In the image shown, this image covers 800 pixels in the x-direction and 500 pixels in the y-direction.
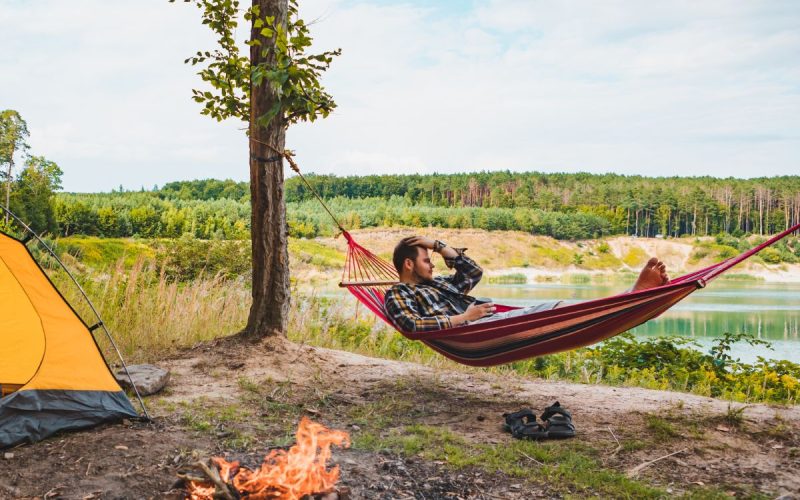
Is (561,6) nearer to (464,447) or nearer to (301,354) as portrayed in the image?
(301,354)

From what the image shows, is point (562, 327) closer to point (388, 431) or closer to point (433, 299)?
point (433, 299)

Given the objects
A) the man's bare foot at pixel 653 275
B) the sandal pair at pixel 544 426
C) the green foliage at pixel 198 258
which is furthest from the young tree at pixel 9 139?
the man's bare foot at pixel 653 275

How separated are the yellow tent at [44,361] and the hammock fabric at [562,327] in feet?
4.27

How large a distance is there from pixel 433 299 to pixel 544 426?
0.82 meters

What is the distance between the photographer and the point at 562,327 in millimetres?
2486

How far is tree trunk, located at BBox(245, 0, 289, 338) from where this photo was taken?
137 inches

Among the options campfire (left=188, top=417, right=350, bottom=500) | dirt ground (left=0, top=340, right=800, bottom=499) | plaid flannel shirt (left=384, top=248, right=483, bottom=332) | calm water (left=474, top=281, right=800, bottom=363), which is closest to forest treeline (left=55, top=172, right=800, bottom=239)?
calm water (left=474, top=281, right=800, bottom=363)

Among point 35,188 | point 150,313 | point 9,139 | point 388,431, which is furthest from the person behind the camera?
point 35,188

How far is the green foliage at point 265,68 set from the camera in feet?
10.3

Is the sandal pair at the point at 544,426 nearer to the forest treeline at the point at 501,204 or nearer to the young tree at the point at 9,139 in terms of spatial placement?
the young tree at the point at 9,139

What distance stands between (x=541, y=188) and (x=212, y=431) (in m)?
22.8

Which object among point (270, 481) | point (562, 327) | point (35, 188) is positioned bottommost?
point (270, 481)

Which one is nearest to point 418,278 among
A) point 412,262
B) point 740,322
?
point 412,262

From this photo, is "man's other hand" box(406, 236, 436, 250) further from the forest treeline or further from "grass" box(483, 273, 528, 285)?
"grass" box(483, 273, 528, 285)
